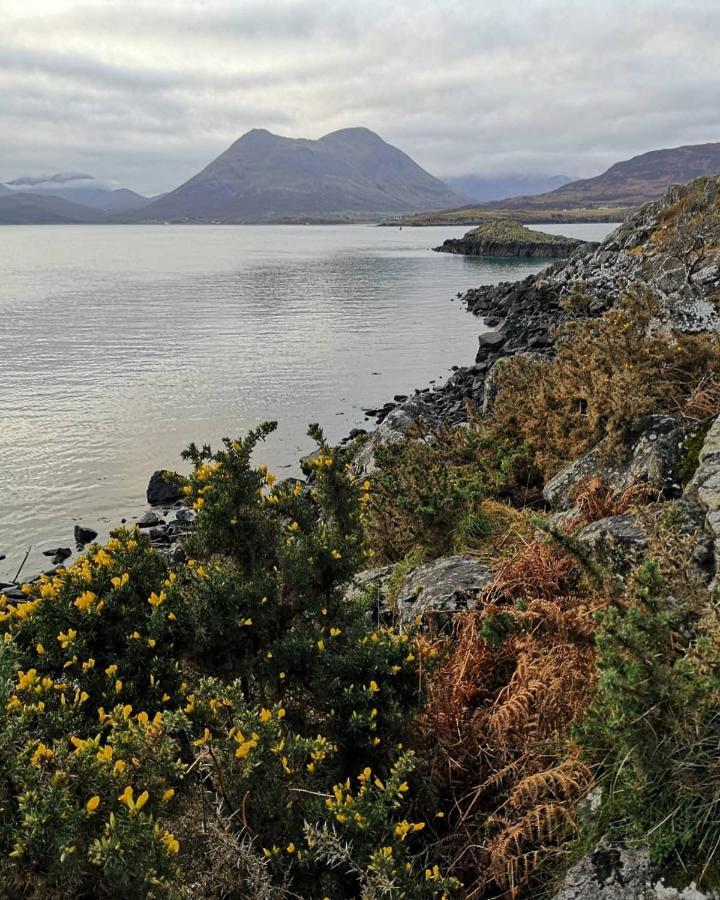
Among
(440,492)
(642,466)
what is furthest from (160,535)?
(642,466)

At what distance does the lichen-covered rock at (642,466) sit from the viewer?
19.4 feet

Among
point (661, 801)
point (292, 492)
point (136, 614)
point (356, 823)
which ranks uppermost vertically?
point (292, 492)

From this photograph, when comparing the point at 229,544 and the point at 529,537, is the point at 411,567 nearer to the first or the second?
the point at 529,537

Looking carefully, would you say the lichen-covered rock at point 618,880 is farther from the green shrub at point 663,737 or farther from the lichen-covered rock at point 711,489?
the lichen-covered rock at point 711,489

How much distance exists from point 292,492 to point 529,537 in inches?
105

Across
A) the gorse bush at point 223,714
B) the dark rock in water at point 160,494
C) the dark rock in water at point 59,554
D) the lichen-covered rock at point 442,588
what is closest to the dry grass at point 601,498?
the lichen-covered rock at point 442,588

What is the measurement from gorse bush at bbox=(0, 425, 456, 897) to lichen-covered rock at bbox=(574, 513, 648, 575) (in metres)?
1.52

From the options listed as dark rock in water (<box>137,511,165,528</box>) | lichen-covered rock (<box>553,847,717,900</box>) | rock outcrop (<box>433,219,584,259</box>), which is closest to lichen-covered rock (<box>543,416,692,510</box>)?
lichen-covered rock (<box>553,847,717,900</box>)

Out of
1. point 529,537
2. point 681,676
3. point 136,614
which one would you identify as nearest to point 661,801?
point 681,676

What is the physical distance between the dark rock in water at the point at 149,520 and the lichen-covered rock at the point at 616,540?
11.9 m

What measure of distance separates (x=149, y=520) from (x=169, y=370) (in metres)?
15.9

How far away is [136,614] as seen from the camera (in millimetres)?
4047

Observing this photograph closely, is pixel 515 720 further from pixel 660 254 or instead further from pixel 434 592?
pixel 660 254

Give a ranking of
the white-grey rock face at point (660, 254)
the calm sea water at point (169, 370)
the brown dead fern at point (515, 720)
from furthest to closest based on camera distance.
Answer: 1. the calm sea water at point (169, 370)
2. the white-grey rock face at point (660, 254)
3. the brown dead fern at point (515, 720)
